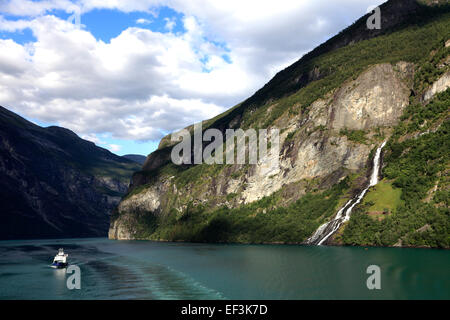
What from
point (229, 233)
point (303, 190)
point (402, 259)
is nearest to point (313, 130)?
point (303, 190)

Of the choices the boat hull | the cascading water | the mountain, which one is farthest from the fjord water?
the cascading water

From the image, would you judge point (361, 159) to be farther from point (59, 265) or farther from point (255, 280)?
point (59, 265)

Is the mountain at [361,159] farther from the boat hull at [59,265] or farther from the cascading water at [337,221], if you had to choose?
the boat hull at [59,265]

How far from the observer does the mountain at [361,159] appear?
103 m

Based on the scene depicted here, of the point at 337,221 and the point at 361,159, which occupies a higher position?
the point at 361,159

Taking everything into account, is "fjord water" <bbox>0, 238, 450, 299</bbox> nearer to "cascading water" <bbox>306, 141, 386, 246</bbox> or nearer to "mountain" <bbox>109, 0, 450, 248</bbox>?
"mountain" <bbox>109, 0, 450, 248</bbox>

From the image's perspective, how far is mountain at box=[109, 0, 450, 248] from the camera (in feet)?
338

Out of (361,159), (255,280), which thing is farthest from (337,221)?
(255,280)

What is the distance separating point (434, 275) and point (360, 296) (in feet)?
50.4

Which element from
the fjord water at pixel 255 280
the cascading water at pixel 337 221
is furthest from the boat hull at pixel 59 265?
the cascading water at pixel 337 221

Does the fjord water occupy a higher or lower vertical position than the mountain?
lower

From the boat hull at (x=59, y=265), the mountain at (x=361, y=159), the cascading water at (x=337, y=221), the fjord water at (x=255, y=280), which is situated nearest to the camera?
the fjord water at (x=255, y=280)

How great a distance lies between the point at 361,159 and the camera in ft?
458
